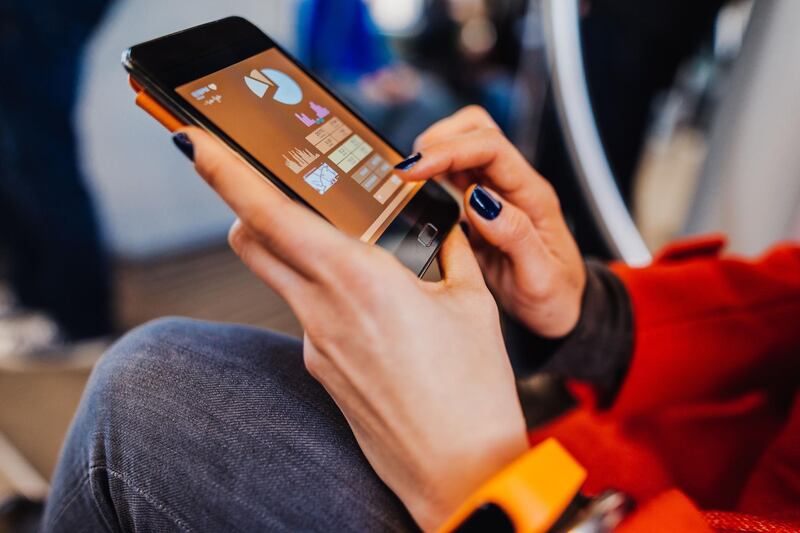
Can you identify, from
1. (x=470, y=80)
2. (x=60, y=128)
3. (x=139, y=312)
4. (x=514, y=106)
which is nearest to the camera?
A: (x=60, y=128)

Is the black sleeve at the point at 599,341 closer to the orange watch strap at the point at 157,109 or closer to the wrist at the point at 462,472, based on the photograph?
the wrist at the point at 462,472

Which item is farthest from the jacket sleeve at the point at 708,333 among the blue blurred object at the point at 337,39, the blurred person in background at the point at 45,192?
the blue blurred object at the point at 337,39

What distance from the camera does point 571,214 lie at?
1.27m

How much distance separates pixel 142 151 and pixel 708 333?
1.61 meters

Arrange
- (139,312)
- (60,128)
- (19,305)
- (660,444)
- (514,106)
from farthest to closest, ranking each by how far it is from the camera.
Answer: (514,106) → (139,312) → (19,305) → (60,128) → (660,444)

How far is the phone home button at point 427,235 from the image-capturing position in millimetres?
419

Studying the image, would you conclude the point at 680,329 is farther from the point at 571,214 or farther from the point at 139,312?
the point at 139,312

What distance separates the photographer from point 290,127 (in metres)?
0.41

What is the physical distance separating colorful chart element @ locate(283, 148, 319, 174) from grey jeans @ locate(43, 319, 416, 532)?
6.0 inches

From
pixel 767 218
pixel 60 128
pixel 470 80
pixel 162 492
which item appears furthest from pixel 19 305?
pixel 470 80

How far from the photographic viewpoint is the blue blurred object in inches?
71.4

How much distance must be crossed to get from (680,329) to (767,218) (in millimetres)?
534

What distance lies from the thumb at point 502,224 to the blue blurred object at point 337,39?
1.56 metres

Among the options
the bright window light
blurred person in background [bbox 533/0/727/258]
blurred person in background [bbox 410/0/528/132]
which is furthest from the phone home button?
the bright window light
